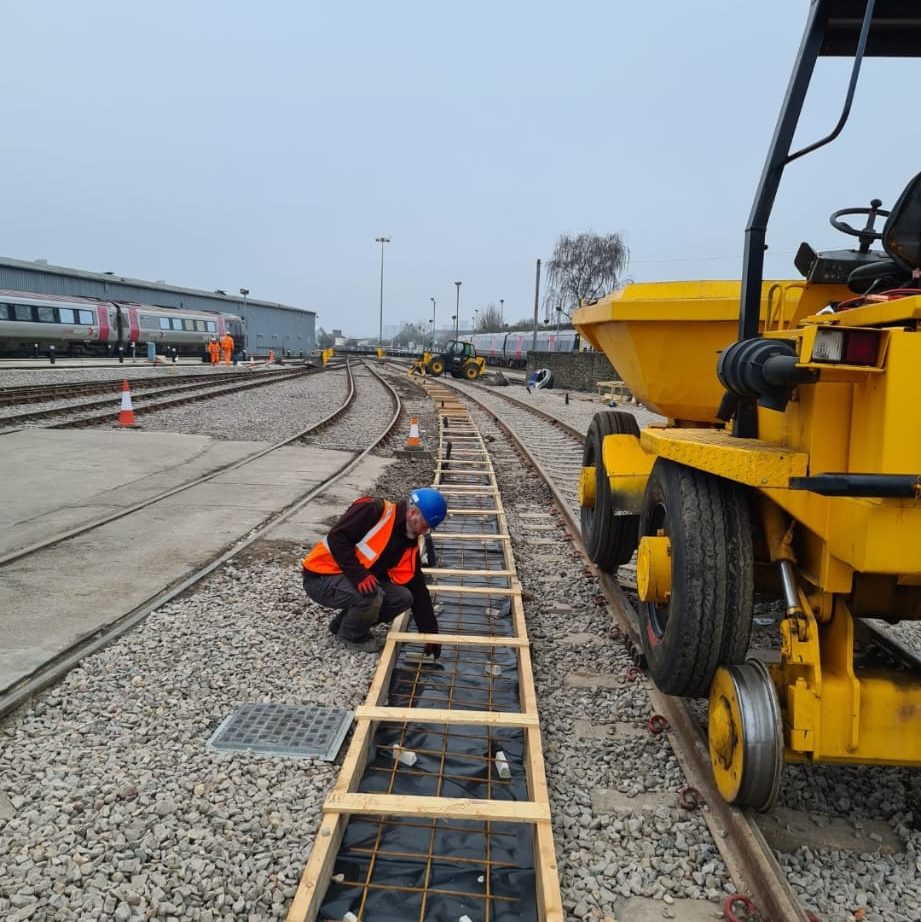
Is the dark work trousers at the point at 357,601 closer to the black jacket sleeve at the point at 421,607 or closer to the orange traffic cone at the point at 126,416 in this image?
the black jacket sleeve at the point at 421,607

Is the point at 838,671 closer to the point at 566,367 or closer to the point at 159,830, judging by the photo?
the point at 159,830

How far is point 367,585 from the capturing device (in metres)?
4.14

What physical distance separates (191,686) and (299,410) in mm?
14030

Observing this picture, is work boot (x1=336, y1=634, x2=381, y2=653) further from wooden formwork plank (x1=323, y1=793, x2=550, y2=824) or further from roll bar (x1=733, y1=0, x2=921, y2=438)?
roll bar (x1=733, y1=0, x2=921, y2=438)

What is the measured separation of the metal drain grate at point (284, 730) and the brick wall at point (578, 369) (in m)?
24.8

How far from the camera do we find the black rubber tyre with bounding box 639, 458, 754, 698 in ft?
9.16

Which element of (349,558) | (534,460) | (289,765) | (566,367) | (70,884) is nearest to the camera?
(70,884)

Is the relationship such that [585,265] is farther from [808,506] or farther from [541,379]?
[808,506]

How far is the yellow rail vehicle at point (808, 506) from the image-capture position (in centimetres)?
204

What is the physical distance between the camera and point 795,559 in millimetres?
2678

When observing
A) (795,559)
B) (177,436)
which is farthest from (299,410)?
(795,559)

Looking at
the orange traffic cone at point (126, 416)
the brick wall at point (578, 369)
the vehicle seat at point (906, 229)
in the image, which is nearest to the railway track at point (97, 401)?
the orange traffic cone at point (126, 416)

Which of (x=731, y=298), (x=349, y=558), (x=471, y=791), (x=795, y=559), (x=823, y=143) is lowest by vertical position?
(x=471, y=791)

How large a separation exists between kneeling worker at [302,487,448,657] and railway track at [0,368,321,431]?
1010cm
